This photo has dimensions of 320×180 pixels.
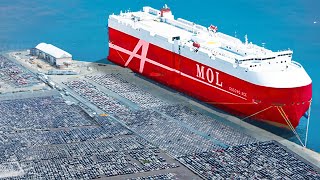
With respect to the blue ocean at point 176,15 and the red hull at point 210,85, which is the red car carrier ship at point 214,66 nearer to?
the red hull at point 210,85

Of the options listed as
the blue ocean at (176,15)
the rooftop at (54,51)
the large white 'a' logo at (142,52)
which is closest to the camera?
the large white 'a' logo at (142,52)

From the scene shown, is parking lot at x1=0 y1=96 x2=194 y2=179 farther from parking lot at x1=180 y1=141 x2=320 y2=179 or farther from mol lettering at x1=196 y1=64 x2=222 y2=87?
mol lettering at x1=196 y1=64 x2=222 y2=87

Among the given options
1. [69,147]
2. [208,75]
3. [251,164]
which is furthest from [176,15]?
[251,164]

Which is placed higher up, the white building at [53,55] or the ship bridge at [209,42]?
the ship bridge at [209,42]

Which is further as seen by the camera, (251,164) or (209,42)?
(209,42)

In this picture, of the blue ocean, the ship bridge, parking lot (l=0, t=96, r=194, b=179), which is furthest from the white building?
parking lot (l=0, t=96, r=194, b=179)

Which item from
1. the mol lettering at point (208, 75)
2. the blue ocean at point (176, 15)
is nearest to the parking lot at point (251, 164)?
the mol lettering at point (208, 75)

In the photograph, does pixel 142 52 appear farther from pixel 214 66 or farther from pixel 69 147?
pixel 69 147
